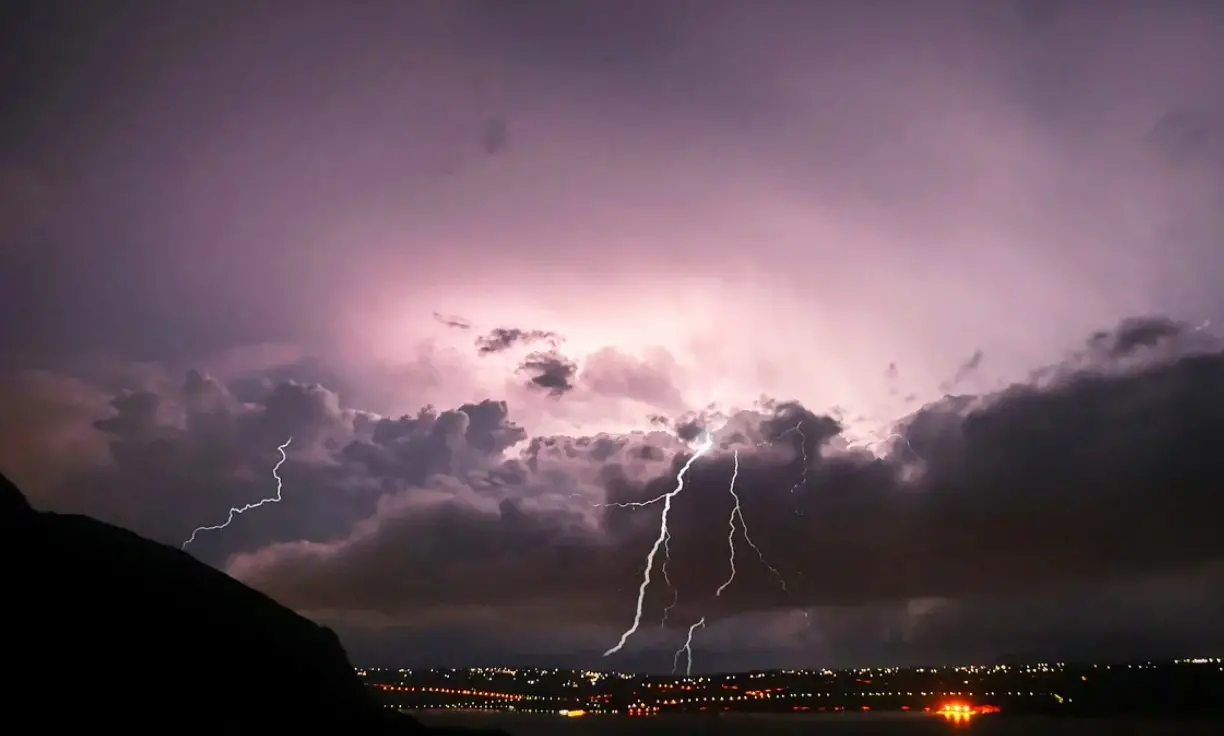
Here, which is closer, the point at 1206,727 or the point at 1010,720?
the point at 1206,727

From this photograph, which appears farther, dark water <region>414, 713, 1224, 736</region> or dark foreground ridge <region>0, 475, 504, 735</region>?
dark water <region>414, 713, 1224, 736</region>

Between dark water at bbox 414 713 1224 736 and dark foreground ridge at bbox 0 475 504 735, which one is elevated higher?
dark foreground ridge at bbox 0 475 504 735

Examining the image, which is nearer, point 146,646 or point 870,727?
point 146,646

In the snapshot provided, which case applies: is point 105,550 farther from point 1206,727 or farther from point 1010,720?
point 1010,720

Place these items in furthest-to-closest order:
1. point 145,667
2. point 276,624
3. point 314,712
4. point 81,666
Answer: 1. point 276,624
2. point 314,712
3. point 145,667
4. point 81,666

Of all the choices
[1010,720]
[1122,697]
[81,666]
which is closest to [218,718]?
[81,666]

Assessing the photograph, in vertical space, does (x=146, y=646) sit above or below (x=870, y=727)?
above
